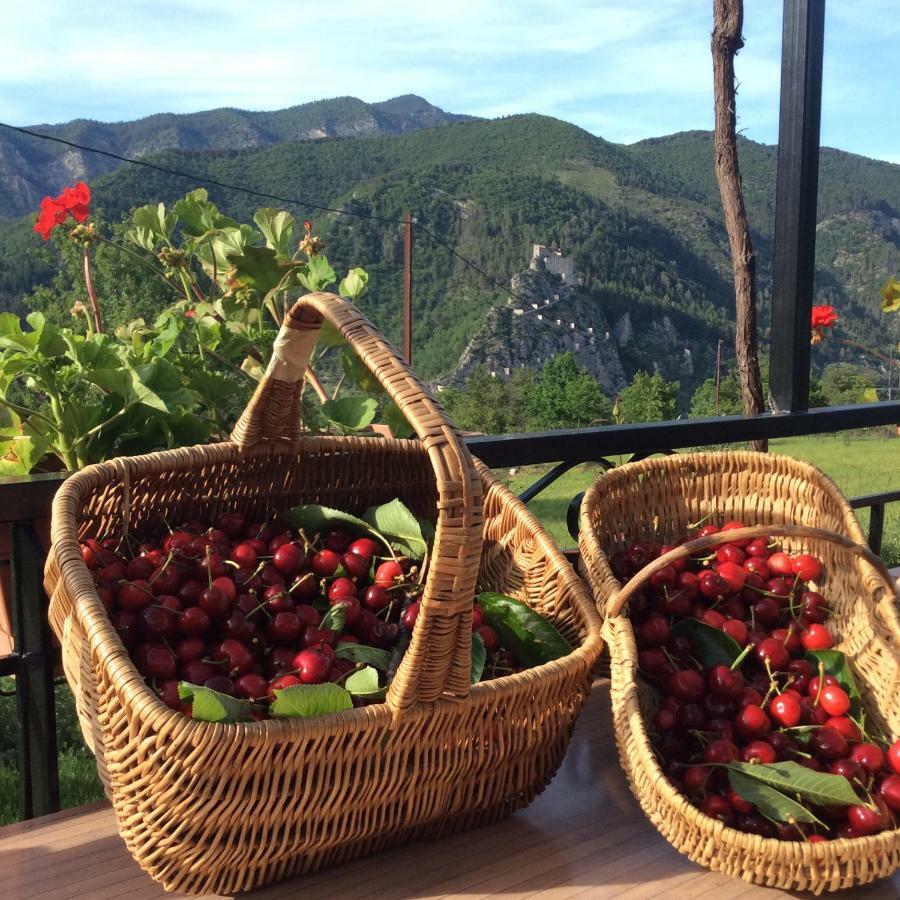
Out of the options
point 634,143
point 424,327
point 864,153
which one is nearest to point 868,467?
point 864,153

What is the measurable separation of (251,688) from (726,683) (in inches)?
17.3

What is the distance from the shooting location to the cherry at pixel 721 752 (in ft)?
2.53

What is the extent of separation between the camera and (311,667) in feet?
2.41

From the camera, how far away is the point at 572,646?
0.91 metres

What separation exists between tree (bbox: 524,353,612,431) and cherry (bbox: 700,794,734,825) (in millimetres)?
10345

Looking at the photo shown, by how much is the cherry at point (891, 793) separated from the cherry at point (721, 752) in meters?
0.12

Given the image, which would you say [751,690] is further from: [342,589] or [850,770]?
[342,589]

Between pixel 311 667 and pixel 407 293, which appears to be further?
pixel 407 293

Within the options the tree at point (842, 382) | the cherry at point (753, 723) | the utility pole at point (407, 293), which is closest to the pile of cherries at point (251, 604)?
the cherry at point (753, 723)

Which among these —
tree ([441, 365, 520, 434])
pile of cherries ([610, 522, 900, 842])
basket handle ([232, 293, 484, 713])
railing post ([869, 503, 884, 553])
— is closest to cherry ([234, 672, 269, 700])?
basket handle ([232, 293, 484, 713])

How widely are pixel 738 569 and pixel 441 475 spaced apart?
484 millimetres

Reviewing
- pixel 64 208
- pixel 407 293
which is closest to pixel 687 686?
pixel 64 208

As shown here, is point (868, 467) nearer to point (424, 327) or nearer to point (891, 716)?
point (424, 327)

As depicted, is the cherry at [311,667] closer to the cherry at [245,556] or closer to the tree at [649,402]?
the cherry at [245,556]
